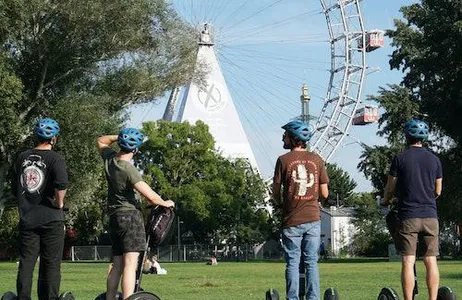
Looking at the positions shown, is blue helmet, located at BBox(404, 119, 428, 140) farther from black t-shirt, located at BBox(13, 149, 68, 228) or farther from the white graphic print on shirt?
the white graphic print on shirt

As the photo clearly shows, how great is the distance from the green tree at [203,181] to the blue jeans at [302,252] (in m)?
72.1

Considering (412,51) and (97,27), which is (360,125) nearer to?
(412,51)

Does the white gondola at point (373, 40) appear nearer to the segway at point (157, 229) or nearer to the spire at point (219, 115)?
the spire at point (219, 115)

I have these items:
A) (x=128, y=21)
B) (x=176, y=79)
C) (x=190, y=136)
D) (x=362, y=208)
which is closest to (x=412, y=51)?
(x=176, y=79)

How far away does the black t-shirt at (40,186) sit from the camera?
31.0 ft

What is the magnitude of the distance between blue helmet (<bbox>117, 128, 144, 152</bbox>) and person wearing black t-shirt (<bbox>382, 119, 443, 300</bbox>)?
2452mm

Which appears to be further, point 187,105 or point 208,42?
point 187,105

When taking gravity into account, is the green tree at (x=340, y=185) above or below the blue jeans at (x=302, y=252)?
above

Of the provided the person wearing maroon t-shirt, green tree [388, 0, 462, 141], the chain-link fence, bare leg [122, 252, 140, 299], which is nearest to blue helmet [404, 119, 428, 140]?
the person wearing maroon t-shirt

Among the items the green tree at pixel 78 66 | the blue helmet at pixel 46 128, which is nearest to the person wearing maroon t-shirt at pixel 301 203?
the blue helmet at pixel 46 128

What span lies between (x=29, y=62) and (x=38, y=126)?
2882 cm

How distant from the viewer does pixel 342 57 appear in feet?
234

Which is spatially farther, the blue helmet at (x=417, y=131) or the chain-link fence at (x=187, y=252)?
the chain-link fence at (x=187, y=252)

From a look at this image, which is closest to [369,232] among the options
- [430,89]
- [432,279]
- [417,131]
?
[430,89]
